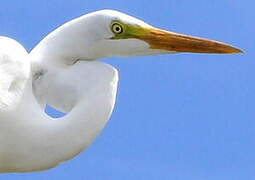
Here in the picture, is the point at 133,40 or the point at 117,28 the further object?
the point at 133,40

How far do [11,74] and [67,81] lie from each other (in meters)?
0.44

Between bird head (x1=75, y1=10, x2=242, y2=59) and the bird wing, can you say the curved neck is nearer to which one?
the bird wing

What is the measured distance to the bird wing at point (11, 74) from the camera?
10.3 meters

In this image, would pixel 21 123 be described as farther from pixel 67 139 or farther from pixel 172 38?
pixel 172 38

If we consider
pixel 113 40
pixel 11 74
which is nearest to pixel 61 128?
pixel 11 74

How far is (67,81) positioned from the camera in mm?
10391

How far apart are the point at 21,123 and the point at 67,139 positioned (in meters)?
0.38

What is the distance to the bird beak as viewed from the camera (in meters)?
10.6

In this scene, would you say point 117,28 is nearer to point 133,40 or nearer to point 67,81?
point 133,40

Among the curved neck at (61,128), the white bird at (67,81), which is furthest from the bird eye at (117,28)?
the curved neck at (61,128)

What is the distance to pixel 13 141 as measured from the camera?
10.2m

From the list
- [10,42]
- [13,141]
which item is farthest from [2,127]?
[10,42]

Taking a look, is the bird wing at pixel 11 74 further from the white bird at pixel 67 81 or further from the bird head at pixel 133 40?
the bird head at pixel 133 40

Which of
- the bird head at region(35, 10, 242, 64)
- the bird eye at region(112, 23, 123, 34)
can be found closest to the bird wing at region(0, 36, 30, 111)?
the bird head at region(35, 10, 242, 64)
